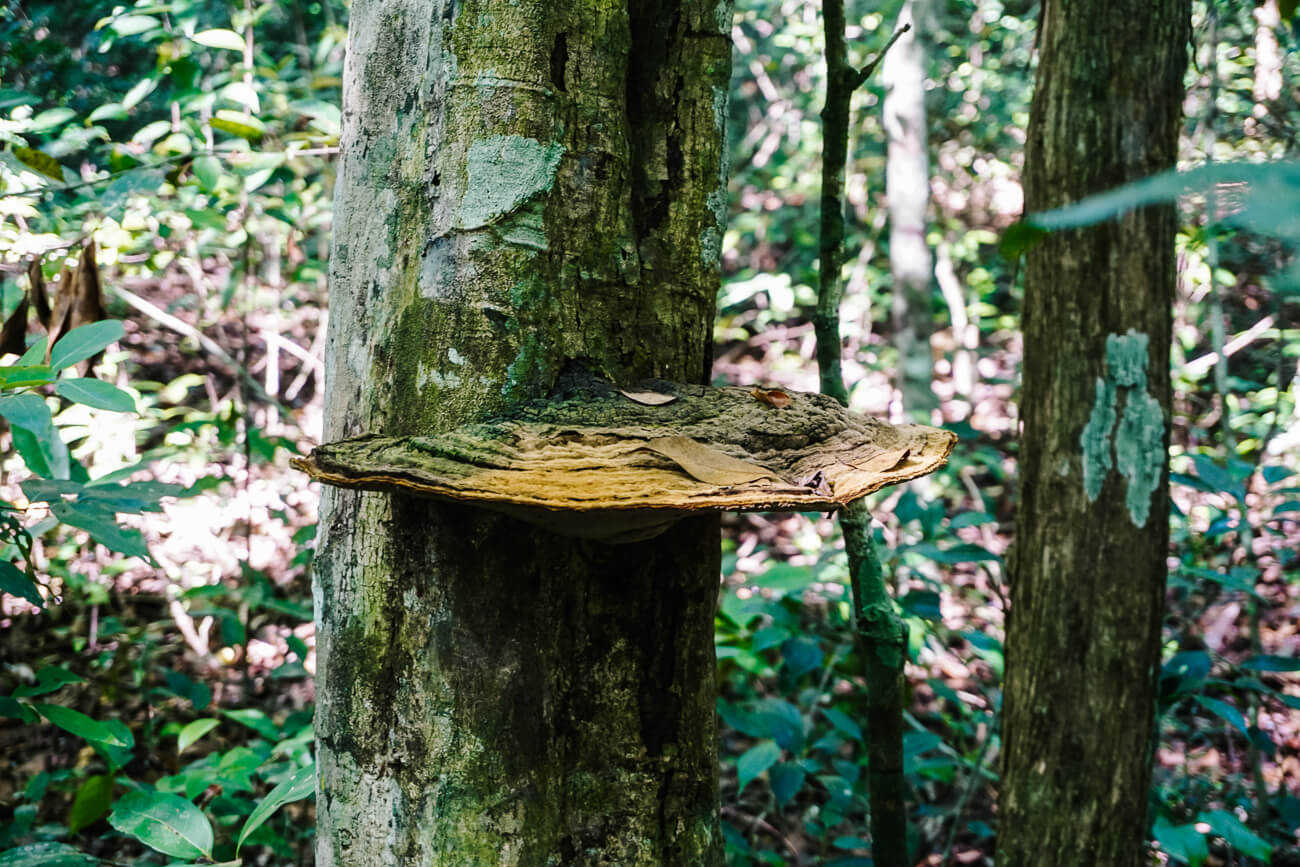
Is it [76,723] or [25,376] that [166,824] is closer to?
[76,723]

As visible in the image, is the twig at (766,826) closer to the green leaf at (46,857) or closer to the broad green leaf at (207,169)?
the green leaf at (46,857)

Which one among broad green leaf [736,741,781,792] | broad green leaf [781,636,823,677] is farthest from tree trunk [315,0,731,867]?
broad green leaf [781,636,823,677]

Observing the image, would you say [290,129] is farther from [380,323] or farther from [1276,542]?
[1276,542]

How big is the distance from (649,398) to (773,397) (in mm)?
173

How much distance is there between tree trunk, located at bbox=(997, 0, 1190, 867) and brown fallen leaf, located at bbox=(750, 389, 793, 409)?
1.74m

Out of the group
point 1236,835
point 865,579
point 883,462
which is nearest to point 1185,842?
point 1236,835

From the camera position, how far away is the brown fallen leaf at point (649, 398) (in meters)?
1.07

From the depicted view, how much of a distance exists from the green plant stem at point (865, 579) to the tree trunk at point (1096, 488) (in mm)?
944

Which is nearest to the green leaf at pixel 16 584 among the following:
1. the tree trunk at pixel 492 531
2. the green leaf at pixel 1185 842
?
the tree trunk at pixel 492 531

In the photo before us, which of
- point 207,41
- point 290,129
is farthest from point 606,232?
point 290,129

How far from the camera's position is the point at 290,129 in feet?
14.8

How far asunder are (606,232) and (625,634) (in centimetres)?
53

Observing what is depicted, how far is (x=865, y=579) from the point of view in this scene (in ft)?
5.88

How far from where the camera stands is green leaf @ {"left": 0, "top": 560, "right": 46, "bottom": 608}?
159 cm
